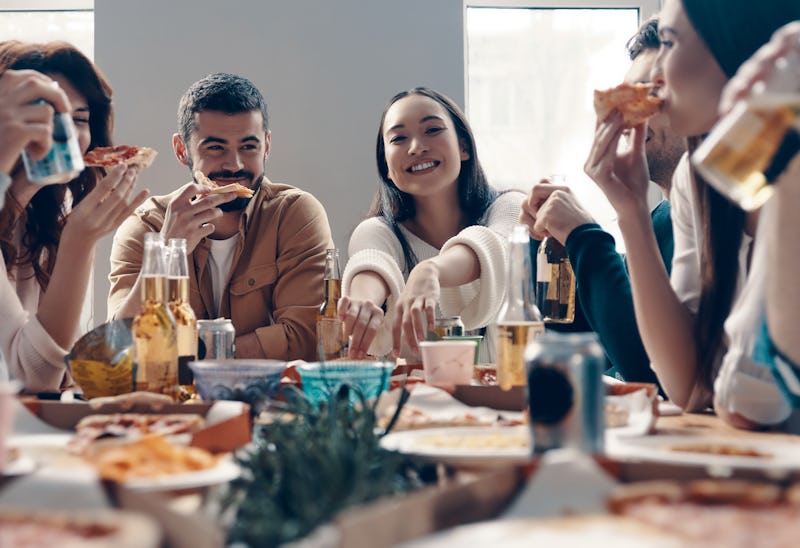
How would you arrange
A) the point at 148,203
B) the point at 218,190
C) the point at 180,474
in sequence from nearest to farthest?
the point at 180,474, the point at 218,190, the point at 148,203

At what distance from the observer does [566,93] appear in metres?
4.23

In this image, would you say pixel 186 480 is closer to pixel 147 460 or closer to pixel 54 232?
pixel 147 460

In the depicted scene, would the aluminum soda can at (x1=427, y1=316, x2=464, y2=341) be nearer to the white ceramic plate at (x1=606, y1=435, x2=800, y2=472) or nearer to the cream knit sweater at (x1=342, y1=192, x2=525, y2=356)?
the cream knit sweater at (x1=342, y1=192, x2=525, y2=356)

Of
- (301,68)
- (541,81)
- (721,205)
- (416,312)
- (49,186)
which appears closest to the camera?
(721,205)

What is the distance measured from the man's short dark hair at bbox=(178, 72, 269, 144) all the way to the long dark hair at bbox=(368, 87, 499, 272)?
0.47m

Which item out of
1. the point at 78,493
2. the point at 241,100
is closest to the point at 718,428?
the point at 78,493

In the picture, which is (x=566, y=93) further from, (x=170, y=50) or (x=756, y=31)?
(x=756, y=31)

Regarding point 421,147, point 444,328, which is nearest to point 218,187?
point 421,147

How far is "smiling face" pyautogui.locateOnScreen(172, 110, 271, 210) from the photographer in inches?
112

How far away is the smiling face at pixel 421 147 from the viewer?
2881 mm

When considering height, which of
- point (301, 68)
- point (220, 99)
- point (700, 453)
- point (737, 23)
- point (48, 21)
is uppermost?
point (48, 21)

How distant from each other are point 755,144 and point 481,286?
5.57 ft

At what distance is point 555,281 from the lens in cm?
200

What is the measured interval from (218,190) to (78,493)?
6.51ft
